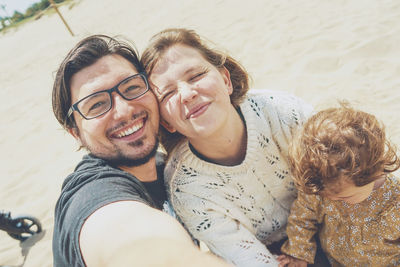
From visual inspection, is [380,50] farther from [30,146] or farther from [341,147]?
[30,146]

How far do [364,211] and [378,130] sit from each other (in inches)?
17.3

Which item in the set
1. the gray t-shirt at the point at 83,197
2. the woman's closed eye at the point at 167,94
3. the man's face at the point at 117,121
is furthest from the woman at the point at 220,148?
the gray t-shirt at the point at 83,197

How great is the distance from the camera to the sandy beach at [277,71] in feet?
10.1

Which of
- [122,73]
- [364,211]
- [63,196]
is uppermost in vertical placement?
[122,73]

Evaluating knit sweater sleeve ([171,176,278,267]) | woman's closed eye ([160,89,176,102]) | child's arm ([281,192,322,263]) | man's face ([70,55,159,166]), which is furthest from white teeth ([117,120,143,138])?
child's arm ([281,192,322,263])

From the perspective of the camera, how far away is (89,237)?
1.07 metres

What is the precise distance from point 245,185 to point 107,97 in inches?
41.0

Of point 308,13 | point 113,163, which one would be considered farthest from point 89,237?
point 308,13

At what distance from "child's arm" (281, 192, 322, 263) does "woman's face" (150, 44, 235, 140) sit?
2.39 feet

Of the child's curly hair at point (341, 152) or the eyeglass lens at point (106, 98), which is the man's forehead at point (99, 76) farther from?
the child's curly hair at point (341, 152)

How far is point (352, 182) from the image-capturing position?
1.32m

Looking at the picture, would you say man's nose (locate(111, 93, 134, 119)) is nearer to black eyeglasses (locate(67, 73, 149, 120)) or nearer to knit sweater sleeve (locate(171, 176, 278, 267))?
black eyeglasses (locate(67, 73, 149, 120))

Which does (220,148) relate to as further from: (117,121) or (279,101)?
(117,121)

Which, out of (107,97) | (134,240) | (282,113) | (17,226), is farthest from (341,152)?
(17,226)
